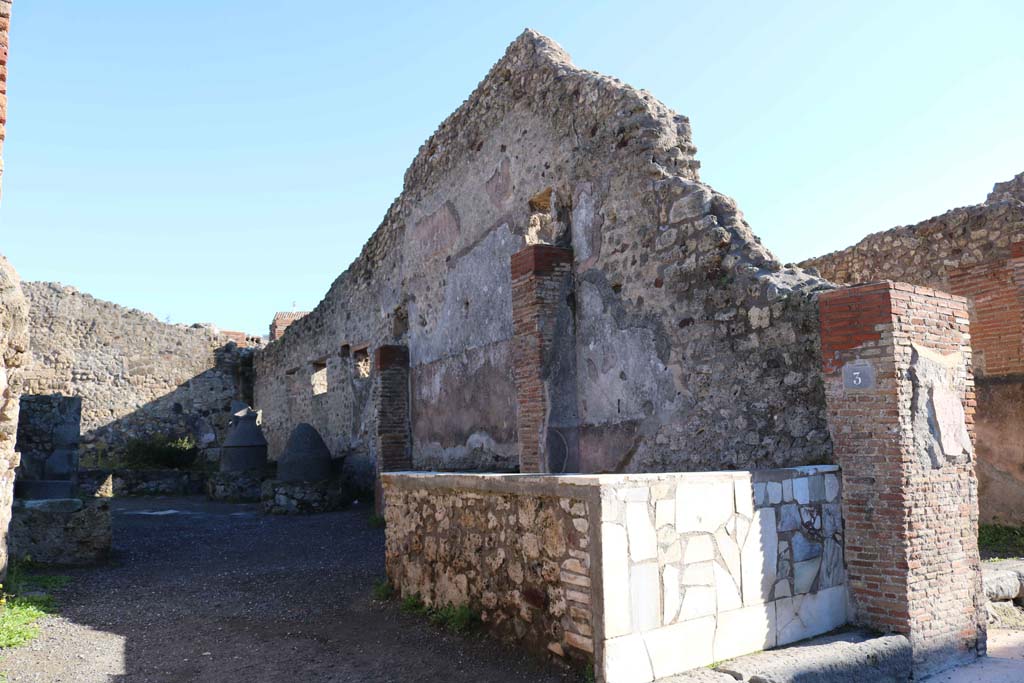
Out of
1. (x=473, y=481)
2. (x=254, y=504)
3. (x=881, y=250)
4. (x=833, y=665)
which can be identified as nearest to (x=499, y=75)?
(x=881, y=250)

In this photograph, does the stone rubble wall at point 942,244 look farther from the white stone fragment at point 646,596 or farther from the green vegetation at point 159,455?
the green vegetation at point 159,455

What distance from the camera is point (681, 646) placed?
3672mm

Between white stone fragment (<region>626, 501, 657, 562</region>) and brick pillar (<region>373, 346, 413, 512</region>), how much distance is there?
24.8 ft

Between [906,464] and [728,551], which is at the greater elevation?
[906,464]

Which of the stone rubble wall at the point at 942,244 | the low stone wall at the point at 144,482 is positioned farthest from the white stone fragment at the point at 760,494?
the low stone wall at the point at 144,482

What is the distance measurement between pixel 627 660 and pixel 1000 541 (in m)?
5.98

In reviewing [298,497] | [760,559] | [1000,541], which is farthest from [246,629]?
[1000,541]

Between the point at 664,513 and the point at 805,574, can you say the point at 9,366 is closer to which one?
the point at 664,513

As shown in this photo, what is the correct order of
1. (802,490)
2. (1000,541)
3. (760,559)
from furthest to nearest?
(1000,541) < (802,490) < (760,559)

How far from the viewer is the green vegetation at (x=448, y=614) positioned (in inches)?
180

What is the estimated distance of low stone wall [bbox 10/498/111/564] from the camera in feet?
23.0

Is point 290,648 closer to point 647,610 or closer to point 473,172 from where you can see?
point 647,610

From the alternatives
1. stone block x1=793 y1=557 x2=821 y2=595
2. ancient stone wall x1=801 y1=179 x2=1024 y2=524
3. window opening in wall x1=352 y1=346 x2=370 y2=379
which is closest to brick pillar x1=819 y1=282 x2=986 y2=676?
stone block x1=793 y1=557 x2=821 y2=595

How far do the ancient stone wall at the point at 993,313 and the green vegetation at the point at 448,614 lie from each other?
20.4 feet
